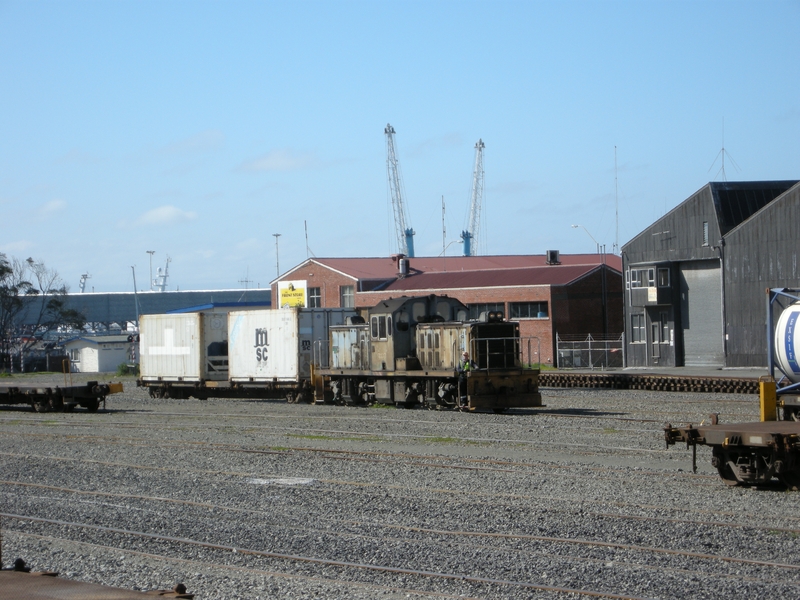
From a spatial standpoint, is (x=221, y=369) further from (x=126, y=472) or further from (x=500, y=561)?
(x=500, y=561)

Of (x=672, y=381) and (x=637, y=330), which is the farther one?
(x=637, y=330)

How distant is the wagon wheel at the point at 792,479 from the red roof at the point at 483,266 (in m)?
39.9

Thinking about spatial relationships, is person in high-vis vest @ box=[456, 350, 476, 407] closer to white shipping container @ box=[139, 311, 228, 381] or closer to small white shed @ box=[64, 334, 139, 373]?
white shipping container @ box=[139, 311, 228, 381]

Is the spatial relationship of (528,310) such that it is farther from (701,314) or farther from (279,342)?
(279,342)

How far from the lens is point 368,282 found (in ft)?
202

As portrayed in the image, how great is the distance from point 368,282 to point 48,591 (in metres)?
56.7

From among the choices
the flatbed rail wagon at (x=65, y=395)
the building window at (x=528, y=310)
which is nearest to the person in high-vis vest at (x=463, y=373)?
the flatbed rail wagon at (x=65, y=395)

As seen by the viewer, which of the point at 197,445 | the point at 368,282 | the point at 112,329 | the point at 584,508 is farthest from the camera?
the point at 112,329

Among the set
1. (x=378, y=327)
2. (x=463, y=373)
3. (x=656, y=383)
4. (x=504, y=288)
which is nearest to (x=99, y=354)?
(x=504, y=288)

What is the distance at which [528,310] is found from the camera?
174 feet

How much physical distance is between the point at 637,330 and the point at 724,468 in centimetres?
3614

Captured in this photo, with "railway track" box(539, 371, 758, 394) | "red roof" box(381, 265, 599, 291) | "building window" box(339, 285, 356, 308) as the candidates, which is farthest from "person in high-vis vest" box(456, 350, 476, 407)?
"building window" box(339, 285, 356, 308)

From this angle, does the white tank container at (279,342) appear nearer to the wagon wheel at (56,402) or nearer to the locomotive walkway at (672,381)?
the wagon wheel at (56,402)

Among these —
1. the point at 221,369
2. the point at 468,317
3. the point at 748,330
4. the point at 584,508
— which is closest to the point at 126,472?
the point at 584,508
